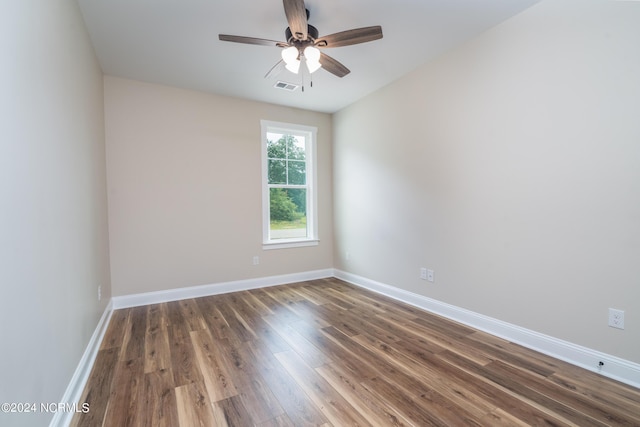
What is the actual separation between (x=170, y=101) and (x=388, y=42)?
2.71 meters

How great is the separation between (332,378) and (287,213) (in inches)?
114

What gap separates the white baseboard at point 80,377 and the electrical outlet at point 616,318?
11.0ft

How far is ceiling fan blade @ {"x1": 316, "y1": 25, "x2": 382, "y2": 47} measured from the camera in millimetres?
2012

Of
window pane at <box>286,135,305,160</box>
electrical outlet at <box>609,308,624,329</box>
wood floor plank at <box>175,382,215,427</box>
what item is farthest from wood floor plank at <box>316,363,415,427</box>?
window pane at <box>286,135,305,160</box>

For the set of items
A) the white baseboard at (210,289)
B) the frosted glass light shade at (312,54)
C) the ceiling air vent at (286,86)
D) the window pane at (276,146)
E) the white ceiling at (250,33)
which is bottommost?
the white baseboard at (210,289)

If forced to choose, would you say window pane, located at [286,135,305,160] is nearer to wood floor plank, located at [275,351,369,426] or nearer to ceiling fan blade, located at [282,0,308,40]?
ceiling fan blade, located at [282,0,308,40]

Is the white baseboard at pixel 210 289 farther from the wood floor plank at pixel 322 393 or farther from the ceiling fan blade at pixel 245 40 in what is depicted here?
the ceiling fan blade at pixel 245 40

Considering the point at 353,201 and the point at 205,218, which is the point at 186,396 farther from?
the point at 353,201

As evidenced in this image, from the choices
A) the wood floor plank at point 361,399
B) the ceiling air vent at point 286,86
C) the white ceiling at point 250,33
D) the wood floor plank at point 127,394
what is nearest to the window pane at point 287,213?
the ceiling air vent at point 286,86

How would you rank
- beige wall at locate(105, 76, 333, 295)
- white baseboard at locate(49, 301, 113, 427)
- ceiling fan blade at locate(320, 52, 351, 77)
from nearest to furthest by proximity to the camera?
white baseboard at locate(49, 301, 113, 427) → ceiling fan blade at locate(320, 52, 351, 77) → beige wall at locate(105, 76, 333, 295)

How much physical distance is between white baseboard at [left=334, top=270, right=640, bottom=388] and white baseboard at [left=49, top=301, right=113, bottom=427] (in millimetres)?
3042

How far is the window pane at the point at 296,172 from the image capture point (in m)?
4.57

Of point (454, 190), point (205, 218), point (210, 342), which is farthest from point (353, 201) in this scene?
point (210, 342)

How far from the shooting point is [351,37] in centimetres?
210
